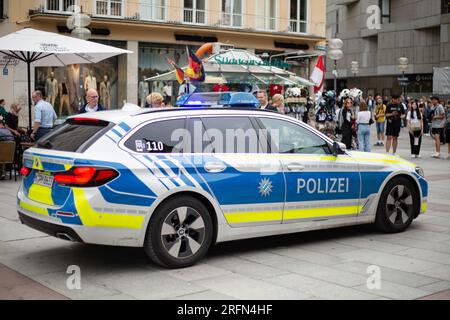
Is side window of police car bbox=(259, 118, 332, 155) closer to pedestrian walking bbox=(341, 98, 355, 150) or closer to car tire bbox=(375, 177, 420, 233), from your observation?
car tire bbox=(375, 177, 420, 233)

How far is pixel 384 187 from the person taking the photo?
7.80 metres

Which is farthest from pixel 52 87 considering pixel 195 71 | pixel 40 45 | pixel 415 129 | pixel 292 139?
pixel 292 139

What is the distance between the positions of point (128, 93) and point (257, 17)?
31.0 ft

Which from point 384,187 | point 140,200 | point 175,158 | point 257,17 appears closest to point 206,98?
point 175,158

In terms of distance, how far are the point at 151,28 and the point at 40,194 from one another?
1017 inches

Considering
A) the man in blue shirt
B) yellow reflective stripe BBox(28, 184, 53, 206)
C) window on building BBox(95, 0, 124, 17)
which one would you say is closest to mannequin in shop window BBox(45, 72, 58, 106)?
window on building BBox(95, 0, 124, 17)

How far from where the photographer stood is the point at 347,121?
56.6 ft

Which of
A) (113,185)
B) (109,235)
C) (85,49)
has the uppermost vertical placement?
(85,49)

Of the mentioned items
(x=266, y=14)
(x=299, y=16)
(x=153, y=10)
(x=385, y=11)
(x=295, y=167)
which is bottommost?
(x=295, y=167)

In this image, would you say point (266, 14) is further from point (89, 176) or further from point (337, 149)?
point (89, 176)

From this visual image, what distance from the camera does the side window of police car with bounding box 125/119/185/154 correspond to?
6102 millimetres

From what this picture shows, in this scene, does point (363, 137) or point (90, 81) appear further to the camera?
point (90, 81)

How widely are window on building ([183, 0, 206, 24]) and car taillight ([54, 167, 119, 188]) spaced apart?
27863mm
